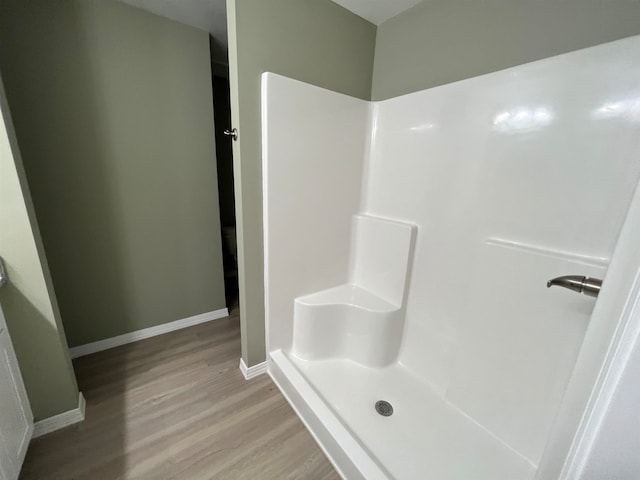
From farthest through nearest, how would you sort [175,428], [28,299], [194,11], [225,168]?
[225,168], [194,11], [175,428], [28,299]

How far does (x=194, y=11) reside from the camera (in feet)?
5.17

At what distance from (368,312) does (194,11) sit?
2333 millimetres

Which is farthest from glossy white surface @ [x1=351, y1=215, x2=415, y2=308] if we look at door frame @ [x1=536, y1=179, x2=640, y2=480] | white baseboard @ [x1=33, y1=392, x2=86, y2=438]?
white baseboard @ [x1=33, y1=392, x2=86, y2=438]

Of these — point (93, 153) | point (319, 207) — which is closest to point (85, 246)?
point (93, 153)

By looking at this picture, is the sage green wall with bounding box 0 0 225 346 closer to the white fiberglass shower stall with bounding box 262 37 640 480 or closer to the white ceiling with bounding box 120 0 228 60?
the white ceiling with bounding box 120 0 228 60

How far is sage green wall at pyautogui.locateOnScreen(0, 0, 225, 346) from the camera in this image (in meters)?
1.37

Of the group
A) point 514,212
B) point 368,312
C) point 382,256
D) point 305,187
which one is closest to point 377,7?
point 305,187

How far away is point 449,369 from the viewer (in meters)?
1.42

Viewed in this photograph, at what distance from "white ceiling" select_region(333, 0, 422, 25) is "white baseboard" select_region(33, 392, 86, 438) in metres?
2.80

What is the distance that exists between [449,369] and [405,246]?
2.56 feet

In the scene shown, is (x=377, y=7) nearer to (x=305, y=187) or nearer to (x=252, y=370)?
(x=305, y=187)

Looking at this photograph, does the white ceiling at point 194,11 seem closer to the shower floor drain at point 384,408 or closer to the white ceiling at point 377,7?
the white ceiling at point 377,7

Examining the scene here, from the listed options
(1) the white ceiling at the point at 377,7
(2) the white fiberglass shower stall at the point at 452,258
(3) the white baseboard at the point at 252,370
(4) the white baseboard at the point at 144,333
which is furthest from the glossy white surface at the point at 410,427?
(1) the white ceiling at the point at 377,7

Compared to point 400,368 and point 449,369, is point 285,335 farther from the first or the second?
point 449,369
